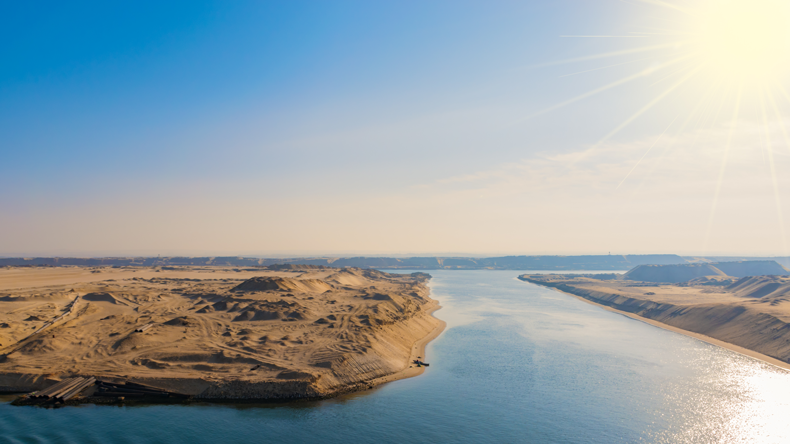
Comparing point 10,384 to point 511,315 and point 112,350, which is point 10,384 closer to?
point 112,350

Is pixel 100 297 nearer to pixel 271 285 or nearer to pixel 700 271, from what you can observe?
pixel 271 285

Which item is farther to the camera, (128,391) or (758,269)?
(758,269)

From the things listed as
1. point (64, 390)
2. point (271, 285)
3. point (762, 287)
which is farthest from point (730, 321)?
point (64, 390)

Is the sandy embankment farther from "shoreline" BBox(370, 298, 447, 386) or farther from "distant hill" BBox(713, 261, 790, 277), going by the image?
"distant hill" BBox(713, 261, 790, 277)

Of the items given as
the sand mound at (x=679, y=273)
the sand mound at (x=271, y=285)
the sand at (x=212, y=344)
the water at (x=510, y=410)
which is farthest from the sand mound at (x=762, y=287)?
the sand mound at (x=271, y=285)

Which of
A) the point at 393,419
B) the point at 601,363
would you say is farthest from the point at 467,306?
the point at 393,419
